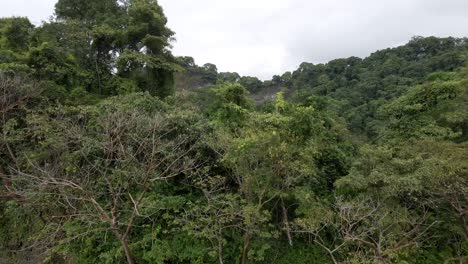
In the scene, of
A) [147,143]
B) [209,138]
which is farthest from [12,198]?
[209,138]

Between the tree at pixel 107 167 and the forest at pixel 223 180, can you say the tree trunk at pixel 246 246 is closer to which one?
the forest at pixel 223 180

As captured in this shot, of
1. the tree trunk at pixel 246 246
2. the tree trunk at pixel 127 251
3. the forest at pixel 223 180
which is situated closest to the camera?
the forest at pixel 223 180

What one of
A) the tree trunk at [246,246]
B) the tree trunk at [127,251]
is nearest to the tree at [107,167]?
the tree trunk at [127,251]

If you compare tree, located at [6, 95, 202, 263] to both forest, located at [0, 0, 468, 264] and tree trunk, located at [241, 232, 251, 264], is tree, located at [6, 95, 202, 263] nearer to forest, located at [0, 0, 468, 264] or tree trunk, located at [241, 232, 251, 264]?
forest, located at [0, 0, 468, 264]

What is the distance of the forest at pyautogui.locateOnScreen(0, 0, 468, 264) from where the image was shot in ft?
24.3

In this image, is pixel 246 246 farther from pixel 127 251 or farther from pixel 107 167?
pixel 107 167

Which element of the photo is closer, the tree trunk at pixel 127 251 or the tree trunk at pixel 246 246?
the tree trunk at pixel 127 251

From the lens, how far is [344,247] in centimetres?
779

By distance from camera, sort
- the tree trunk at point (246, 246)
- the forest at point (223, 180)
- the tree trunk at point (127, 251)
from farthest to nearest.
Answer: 1. the tree trunk at point (246, 246)
2. the tree trunk at point (127, 251)
3. the forest at point (223, 180)

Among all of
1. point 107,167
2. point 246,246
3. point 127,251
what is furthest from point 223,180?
point 107,167

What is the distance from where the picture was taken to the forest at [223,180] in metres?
7.42

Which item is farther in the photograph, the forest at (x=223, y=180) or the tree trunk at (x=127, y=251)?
the tree trunk at (x=127, y=251)

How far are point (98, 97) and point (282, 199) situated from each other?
30.3ft

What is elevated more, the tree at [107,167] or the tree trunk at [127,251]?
the tree at [107,167]
